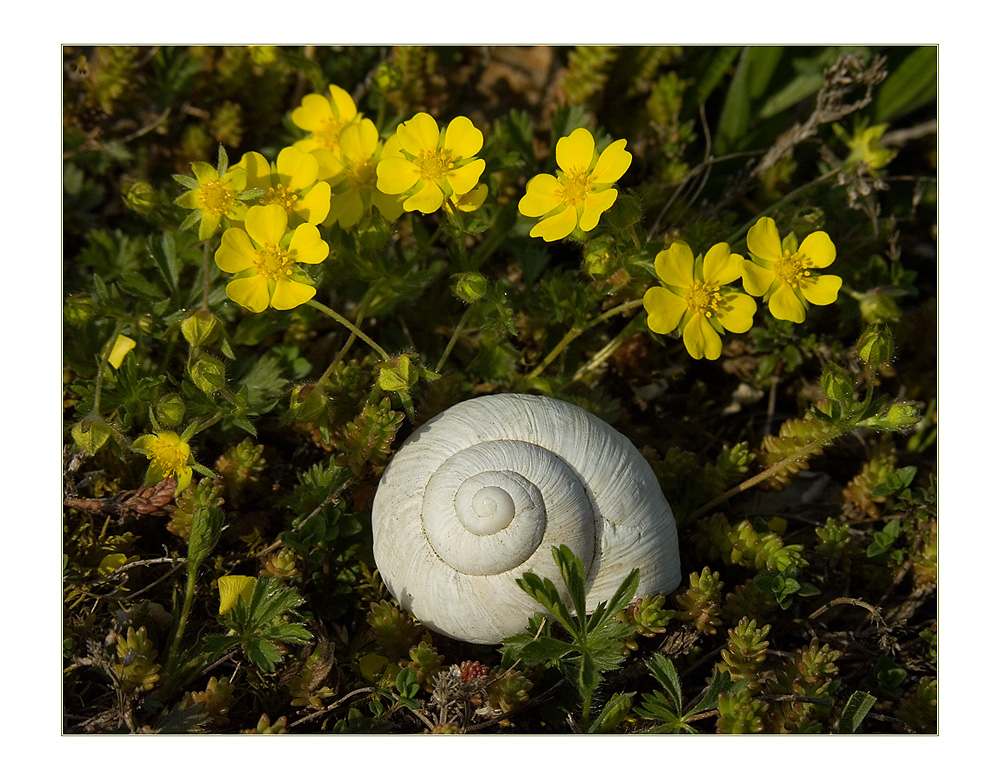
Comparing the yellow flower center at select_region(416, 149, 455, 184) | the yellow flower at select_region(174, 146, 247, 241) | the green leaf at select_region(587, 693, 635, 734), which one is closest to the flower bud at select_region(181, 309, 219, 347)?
the yellow flower at select_region(174, 146, 247, 241)

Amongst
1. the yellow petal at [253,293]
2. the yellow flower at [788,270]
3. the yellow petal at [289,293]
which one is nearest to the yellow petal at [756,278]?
the yellow flower at [788,270]

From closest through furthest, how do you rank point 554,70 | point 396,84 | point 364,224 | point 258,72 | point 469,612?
1. point 469,612
2. point 364,224
3. point 396,84
4. point 258,72
5. point 554,70

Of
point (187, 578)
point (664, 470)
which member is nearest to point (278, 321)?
point (187, 578)

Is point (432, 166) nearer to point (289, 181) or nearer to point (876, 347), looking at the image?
point (289, 181)

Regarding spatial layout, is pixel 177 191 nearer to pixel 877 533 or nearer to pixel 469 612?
pixel 469 612

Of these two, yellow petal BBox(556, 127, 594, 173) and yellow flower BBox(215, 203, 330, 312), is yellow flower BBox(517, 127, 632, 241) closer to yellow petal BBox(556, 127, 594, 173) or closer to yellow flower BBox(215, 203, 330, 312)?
yellow petal BBox(556, 127, 594, 173)

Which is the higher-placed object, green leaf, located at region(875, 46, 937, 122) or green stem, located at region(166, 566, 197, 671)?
green leaf, located at region(875, 46, 937, 122)

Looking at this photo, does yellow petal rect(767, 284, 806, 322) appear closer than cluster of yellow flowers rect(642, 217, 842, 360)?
No
